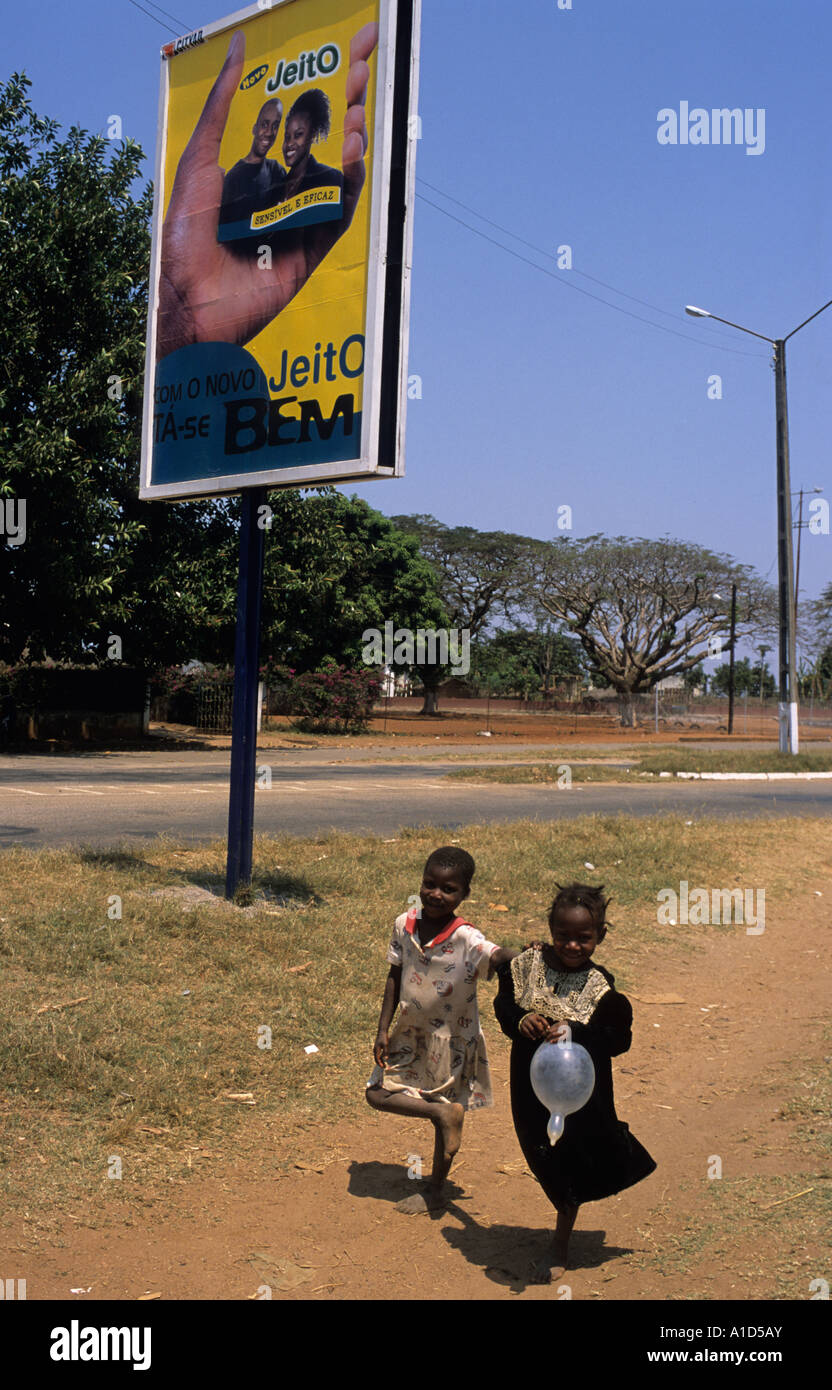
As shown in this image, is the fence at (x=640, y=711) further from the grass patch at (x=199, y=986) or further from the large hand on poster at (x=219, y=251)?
the large hand on poster at (x=219, y=251)

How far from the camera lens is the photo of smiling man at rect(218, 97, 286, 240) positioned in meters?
7.96

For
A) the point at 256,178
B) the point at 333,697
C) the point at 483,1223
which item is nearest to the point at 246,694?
the point at 256,178

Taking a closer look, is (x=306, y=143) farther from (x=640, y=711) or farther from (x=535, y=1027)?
(x=640, y=711)

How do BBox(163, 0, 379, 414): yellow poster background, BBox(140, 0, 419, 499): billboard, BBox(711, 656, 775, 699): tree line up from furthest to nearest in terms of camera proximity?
BBox(711, 656, 775, 699): tree → BBox(163, 0, 379, 414): yellow poster background → BBox(140, 0, 419, 499): billboard

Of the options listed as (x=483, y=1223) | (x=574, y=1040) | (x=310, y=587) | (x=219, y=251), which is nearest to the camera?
(x=574, y=1040)

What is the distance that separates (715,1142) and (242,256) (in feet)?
20.1

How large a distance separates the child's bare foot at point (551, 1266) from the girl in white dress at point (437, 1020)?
21.4 inches

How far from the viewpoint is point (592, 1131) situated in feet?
12.6

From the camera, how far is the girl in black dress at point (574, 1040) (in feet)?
12.5

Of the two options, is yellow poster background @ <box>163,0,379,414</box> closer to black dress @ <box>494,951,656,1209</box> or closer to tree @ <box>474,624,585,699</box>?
black dress @ <box>494,951,656,1209</box>

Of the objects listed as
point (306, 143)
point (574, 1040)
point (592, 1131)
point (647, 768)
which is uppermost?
point (306, 143)

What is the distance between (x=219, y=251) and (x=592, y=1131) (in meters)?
6.50

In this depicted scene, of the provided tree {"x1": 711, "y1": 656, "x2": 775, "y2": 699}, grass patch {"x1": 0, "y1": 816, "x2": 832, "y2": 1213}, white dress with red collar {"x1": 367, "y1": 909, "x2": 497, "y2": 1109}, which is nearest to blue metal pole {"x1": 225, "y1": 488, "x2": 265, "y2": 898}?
grass patch {"x1": 0, "y1": 816, "x2": 832, "y2": 1213}
